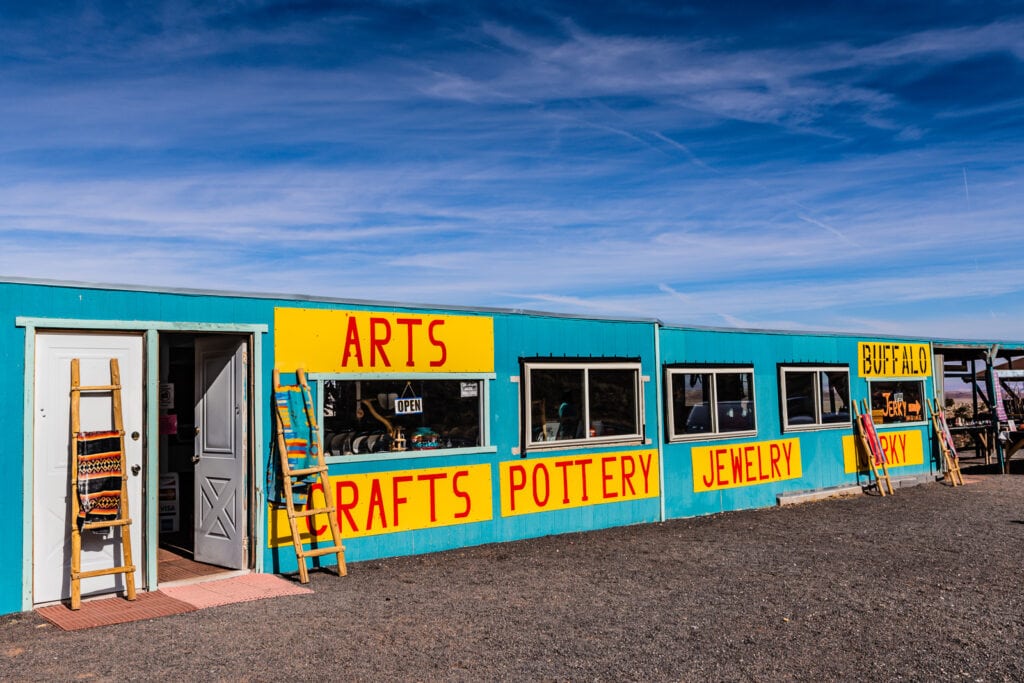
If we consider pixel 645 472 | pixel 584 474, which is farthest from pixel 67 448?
pixel 645 472

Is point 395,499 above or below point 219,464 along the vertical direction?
below

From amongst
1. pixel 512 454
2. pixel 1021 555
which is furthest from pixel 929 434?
pixel 512 454

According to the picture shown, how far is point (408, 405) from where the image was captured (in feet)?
30.9

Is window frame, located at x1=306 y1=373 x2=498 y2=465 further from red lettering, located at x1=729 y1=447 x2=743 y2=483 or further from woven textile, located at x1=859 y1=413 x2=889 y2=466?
woven textile, located at x1=859 y1=413 x2=889 y2=466

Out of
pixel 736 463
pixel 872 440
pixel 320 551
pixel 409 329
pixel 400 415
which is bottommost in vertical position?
pixel 320 551

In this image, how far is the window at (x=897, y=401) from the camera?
15000 mm

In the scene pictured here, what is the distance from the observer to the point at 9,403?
7.00 meters

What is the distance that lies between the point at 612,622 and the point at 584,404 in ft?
14.8

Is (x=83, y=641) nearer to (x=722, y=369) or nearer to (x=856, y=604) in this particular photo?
(x=856, y=604)

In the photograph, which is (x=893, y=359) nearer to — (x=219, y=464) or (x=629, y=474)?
(x=629, y=474)

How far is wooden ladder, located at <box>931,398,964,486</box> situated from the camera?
609 inches

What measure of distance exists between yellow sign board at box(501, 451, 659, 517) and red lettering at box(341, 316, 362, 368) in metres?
2.19

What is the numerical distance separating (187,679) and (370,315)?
14.8ft

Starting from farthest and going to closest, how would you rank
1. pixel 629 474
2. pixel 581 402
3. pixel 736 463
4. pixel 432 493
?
1. pixel 736 463
2. pixel 629 474
3. pixel 581 402
4. pixel 432 493
